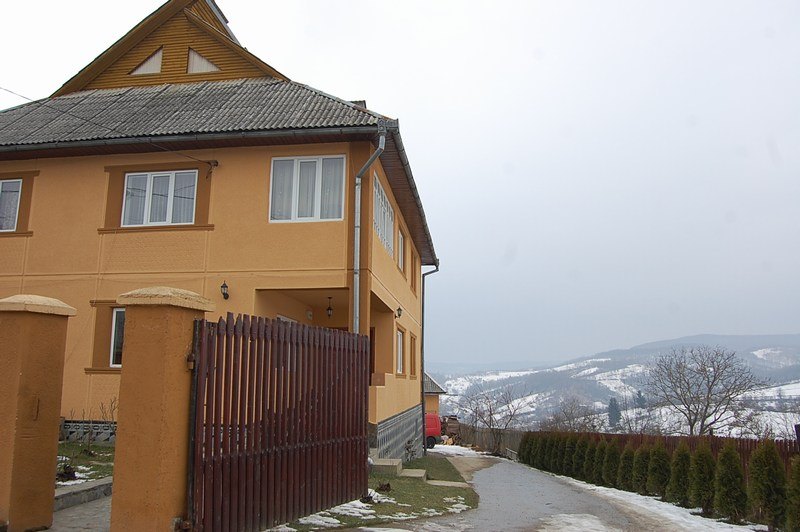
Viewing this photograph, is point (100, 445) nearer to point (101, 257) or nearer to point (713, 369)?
point (101, 257)

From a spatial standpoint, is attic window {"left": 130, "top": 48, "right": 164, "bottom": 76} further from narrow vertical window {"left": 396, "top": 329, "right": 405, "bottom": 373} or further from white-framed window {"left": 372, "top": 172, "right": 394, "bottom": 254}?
narrow vertical window {"left": 396, "top": 329, "right": 405, "bottom": 373}

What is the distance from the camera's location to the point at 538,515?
31.8ft

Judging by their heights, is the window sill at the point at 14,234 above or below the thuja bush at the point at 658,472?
above

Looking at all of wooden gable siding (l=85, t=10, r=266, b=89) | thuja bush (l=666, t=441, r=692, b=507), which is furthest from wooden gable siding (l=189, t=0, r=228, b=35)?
thuja bush (l=666, t=441, r=692, b=507)

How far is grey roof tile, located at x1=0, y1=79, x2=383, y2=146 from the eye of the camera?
12328mm

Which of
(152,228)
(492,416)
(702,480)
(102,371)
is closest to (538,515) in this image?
(702,480)

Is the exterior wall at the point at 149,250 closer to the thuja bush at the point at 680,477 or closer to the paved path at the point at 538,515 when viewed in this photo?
→ the paved path at the point at 538,515

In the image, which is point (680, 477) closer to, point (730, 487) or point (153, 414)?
point (730, 487)

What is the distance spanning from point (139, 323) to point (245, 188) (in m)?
7.59

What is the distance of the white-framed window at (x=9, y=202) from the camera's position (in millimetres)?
13617

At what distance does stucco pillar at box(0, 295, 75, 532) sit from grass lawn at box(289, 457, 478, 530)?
2.37 metres

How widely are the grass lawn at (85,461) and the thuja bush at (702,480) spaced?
9758mm

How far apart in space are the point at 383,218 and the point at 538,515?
23.8 feet

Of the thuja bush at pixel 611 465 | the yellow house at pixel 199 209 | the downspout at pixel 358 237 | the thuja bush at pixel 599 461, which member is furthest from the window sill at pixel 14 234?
the thuja bush at pixel 599 461
